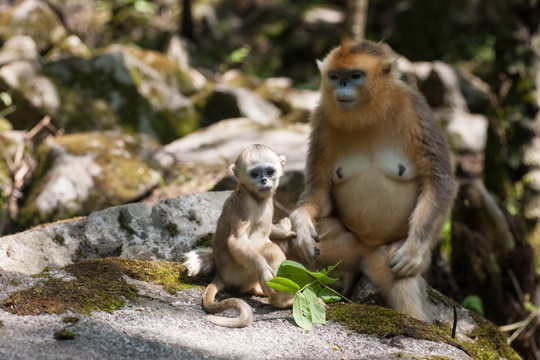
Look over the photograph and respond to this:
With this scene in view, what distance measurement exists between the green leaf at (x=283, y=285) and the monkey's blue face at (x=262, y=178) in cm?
65

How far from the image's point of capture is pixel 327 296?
4211 mm

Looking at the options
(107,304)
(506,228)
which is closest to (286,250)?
(107,304)

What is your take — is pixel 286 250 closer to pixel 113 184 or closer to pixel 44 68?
pixel 113 184

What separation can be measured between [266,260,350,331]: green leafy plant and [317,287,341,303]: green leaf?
0.13 metres

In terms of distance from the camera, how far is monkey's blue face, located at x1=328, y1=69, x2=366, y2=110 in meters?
4.64

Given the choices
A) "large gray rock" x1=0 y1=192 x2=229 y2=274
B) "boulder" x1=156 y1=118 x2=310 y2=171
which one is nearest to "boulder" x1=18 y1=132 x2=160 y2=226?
"boulder" x1=156 y1=118 x2=310 y2=171

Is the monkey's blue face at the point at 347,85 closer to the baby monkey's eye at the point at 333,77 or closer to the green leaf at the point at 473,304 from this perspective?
the baby monkey's eye at the point at 333,77

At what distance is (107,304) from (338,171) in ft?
7.54

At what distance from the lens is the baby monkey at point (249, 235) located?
3947 mm

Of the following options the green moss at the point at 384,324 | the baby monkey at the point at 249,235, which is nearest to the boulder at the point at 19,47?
the baby monkey at the point at 249,235

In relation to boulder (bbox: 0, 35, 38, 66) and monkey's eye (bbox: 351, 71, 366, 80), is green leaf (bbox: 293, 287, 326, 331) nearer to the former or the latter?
monkey's eye (bbox: 351, 71, 366, 80)

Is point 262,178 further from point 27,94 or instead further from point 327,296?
point 27,94

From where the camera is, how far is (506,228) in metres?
6.79

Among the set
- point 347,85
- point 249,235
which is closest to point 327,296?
point 249,235
